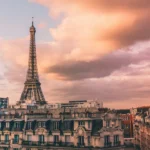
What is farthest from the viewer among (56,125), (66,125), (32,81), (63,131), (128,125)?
(32,81)

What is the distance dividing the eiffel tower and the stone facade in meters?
72.1

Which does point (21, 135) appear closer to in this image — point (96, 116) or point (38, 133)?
point (38, 133)

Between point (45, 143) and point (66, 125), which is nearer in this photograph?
point (66, 125)

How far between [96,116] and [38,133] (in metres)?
13.3

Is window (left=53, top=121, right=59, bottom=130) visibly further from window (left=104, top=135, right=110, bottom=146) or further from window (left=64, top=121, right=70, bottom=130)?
window (left=104, top=135, right=110, bottom=146)

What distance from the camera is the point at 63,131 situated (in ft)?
219

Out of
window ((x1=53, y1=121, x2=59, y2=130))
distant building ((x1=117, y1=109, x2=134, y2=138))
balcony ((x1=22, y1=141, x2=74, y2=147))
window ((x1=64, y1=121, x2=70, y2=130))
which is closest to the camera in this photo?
balcony ((x1=22, y1=141, x2=74, y2=147))

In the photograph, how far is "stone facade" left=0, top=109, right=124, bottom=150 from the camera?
2516 inches

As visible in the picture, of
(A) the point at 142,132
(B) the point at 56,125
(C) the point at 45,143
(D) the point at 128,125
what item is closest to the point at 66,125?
(B) the point at 56,125

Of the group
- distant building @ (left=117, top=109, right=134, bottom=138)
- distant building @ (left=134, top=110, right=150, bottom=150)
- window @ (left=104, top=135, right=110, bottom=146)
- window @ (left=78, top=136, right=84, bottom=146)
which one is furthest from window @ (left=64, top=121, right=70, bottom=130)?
distant building @ (left=117, top=109, right=134, bottom=138)

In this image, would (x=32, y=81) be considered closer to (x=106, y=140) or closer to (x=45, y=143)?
(x=45, y=143)

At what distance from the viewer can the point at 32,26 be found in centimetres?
15838

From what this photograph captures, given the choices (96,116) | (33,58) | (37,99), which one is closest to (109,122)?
(96,116)

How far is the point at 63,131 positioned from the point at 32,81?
87520 mm
